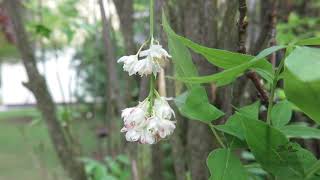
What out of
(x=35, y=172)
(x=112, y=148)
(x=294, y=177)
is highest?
(x=294, y=177)

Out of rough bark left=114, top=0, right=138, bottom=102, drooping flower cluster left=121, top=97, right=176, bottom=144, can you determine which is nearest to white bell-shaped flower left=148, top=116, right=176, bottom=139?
drooping flower cluster left=121, top=97, right=176, bottom=144

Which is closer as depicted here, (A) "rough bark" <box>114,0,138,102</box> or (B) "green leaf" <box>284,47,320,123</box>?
(B) "green leaf" <box>284,47,320,123</box>

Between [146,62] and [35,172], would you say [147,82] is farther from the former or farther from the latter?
[35,172]

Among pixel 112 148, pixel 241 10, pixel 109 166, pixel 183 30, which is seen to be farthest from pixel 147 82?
pixel 112 148

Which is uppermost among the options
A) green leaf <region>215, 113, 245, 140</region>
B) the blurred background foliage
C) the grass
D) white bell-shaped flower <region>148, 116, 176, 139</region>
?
white bell-shaped flower <region>148, 116, 176, 139</region>

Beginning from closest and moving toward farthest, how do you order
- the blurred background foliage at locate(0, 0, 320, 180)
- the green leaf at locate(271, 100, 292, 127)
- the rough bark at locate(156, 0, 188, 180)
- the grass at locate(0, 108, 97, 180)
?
1. the green leaf at locate(271, 100, 292, 127)
2. the rough bark at locate(156, 0, 188, 180)
3. the blurred background foliage at locate(0, 0, 320, 180)
4. the grass at locate(0, 108, 97, 180)

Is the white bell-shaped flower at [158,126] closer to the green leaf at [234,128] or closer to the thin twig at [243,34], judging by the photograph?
the green leaf at [234,128]

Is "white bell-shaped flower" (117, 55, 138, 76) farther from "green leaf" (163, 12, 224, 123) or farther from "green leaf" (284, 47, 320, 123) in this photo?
"green leaf" (284, 47, 320, 123)
